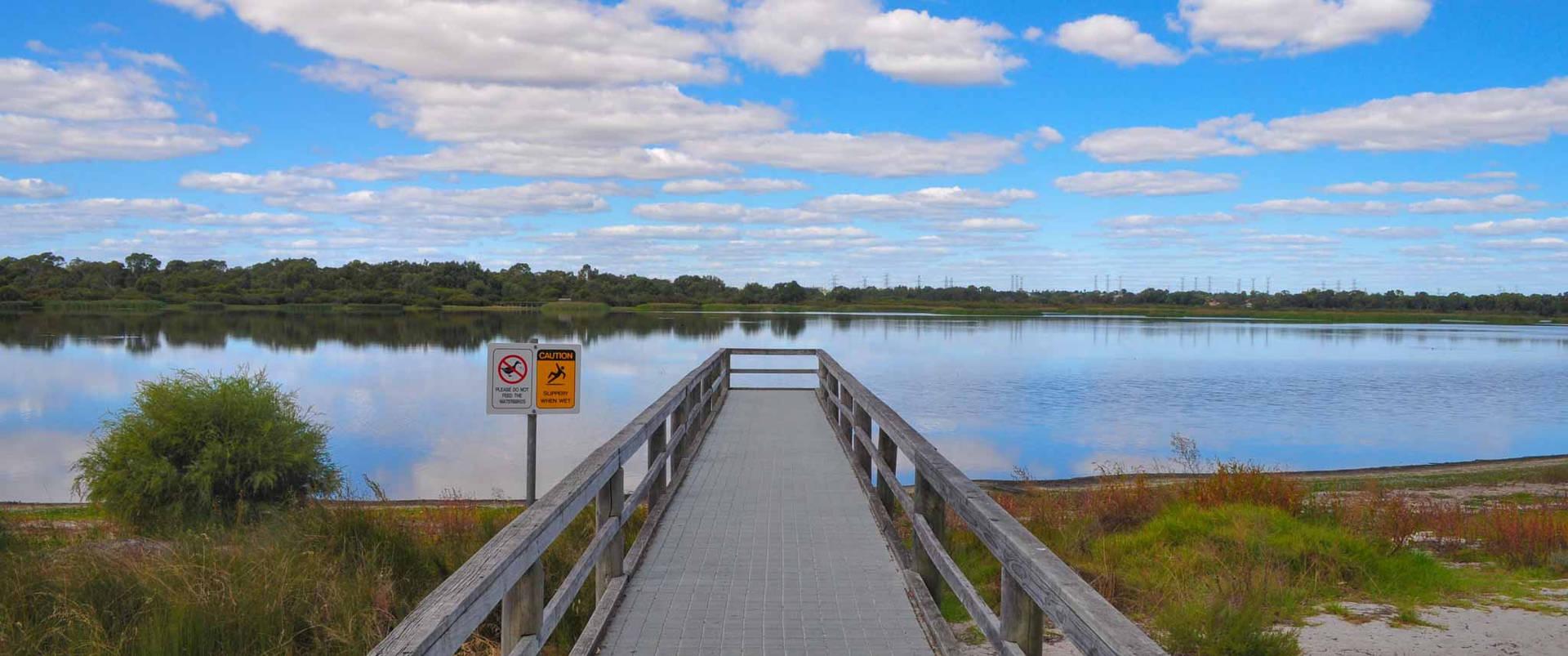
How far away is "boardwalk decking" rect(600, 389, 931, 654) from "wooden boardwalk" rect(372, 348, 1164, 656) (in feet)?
0.05

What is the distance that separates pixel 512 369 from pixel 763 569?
9.16ft

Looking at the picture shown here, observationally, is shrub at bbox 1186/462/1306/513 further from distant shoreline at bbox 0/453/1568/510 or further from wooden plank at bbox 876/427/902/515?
wooden plank at bbox 876/427/902/515

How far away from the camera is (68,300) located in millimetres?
108875

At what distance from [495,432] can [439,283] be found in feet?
349

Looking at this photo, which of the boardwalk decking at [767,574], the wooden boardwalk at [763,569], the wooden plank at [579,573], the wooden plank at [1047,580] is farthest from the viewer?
the boardwalk decking at [767,574]

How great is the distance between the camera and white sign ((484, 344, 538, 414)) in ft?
24.8

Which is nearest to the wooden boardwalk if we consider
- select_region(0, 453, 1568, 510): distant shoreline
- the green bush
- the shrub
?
the shrub

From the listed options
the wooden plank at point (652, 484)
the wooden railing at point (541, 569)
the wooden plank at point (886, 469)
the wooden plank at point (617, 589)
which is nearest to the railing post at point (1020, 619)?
the wooden railing at point (541, 569)

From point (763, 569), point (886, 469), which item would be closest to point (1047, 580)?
point (763, 569)

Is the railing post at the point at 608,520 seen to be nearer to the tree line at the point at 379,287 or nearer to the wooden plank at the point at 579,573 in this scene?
the wooden plank at the point at 579,573

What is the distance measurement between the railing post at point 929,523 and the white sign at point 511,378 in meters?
3.42

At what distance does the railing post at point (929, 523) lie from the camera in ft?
16.8

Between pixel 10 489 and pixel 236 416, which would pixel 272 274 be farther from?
pixel 236 416

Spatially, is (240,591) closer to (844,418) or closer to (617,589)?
(617,589)
